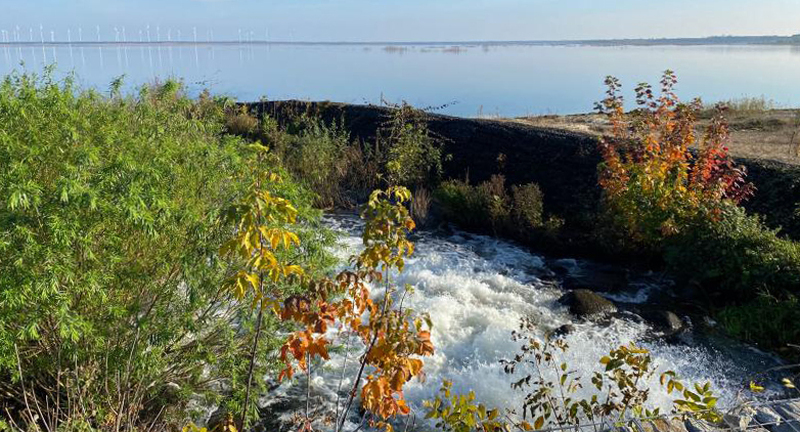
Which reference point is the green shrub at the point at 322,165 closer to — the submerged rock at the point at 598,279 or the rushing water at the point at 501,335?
the rushing water at the point at 501,335

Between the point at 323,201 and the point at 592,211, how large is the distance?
515 centimetres

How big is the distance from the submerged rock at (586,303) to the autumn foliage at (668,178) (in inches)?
60.3

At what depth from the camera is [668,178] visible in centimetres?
895

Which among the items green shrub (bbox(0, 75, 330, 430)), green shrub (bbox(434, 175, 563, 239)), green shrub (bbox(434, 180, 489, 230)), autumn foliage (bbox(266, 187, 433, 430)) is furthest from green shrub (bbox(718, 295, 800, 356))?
autumn foliage (bbox(266, 187, 433, 430))

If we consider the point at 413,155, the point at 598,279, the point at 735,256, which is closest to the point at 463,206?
the point at 413,155

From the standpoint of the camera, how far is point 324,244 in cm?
517

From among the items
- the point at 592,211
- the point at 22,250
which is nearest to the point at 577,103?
the point at 592,211

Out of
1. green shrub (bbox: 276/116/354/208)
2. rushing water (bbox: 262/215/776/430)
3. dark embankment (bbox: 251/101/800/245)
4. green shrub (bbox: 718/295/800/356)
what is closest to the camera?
rushing water (bbox: 262/215/776/430)

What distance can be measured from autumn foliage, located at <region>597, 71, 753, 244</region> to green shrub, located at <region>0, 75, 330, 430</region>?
5.42 metres

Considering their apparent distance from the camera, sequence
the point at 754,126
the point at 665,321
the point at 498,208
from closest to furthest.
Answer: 1. the point at 665,321
2. the point at 498,208
3. the point at 754,126

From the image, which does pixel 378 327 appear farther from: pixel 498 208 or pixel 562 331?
pixel 498 208

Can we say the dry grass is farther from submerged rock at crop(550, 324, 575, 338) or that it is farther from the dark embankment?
submerged rock at crop(550, 324, 575, 338)

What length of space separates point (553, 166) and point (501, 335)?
616cm

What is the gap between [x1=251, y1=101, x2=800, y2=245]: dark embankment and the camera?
949cm
